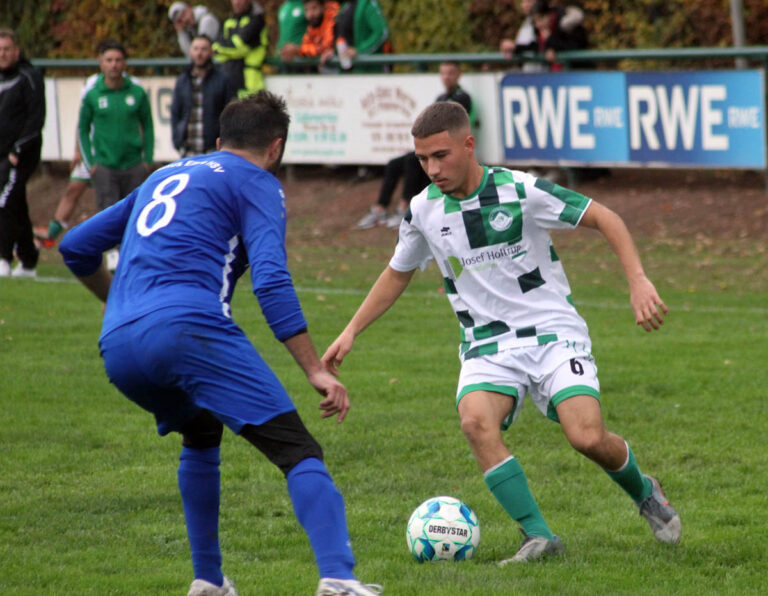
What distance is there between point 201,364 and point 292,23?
15.1 m

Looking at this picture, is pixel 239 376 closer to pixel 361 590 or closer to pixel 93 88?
pixel 361 590

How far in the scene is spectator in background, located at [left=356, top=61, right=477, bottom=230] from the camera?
15.5m

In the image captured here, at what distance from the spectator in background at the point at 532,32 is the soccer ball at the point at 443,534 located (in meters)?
11.5

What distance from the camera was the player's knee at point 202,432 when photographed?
15.3 ft

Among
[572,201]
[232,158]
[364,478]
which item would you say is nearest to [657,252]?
[364,478]

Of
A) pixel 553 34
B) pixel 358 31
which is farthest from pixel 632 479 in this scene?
pixel 358 31

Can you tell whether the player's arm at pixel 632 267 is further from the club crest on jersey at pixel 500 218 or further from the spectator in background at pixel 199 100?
the spectator in background at pixel 199 100

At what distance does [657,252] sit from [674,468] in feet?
24.3

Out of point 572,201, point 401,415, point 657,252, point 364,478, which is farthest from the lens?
point 657,252

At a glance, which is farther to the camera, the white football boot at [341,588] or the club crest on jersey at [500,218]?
the club crest on jersey at [500,218]

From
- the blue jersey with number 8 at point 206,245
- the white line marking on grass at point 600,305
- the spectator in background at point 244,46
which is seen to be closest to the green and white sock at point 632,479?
the blue jersey with number 8 at point 206,245

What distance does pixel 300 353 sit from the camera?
416 centimetres

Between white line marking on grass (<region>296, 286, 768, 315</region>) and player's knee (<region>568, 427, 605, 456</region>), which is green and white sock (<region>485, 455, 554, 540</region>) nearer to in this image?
player's knee (<region>568, 427, 605, 456</region>)

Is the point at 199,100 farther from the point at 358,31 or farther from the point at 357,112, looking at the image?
the point at 358,31
